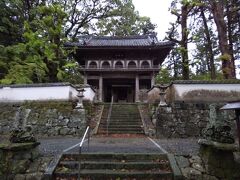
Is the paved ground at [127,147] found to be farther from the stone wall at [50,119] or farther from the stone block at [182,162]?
the stone wall at [50,119]

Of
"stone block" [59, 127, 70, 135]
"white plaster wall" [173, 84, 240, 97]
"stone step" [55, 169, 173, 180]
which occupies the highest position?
"white plaster wall" [173, 84, 240, 97]

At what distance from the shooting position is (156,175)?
539cm

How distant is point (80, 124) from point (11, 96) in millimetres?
4200

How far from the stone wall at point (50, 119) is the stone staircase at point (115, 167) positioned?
5.61 m

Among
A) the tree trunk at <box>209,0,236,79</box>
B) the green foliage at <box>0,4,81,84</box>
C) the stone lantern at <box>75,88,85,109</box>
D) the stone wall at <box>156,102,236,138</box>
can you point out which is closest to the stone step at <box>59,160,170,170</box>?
the stone wall at <box>156,102,236,138</box>

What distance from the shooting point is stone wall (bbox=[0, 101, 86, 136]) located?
463 inches

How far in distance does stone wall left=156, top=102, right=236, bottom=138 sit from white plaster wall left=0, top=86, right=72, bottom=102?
475 centimetres

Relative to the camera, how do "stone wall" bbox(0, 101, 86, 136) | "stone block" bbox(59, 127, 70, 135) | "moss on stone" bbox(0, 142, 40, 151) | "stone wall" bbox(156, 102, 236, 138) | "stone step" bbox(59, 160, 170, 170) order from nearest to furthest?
"moss on stone" bbox(0, 142, 40, 151) → "stone step" bbox(59, 160, 170, 170) → "stone wall" bbox(156, 102, 236, 138) → "stone block" bbox(59, 127, 70, 135) → "stone wall" bbox(0, 101, 86, 136)

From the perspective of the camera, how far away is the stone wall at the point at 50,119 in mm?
11750

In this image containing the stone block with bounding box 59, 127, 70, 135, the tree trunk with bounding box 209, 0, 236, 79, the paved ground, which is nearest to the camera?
the paved ground

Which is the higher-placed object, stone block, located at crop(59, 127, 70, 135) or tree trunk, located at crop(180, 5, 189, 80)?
tree trunk, located at crop(180, 5, 189, 80)

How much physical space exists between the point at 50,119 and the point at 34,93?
5.89 feet

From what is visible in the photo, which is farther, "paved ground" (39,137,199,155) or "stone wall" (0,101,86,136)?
"stone wall" (0,101,86,136)

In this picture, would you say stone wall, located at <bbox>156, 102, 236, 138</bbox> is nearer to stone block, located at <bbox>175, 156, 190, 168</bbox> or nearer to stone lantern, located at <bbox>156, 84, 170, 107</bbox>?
stone lantern, located at <bbox>156, 84, 170, 107</bbox>
